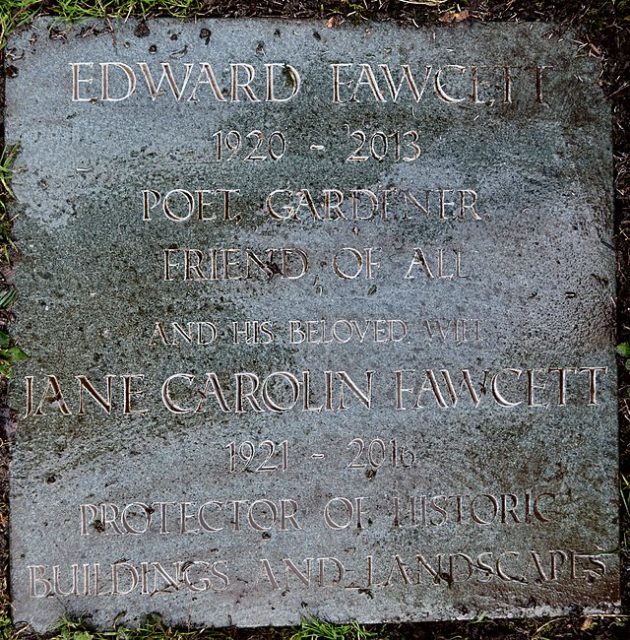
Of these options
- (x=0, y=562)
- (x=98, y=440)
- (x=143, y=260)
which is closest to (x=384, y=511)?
(x=98, y=440)

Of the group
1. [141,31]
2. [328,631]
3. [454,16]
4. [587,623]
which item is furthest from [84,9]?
[587,623]

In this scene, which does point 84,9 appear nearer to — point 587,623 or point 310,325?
point 310,325

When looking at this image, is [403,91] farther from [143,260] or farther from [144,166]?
[143,260]

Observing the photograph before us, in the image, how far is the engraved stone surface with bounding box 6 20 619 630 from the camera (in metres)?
2.72

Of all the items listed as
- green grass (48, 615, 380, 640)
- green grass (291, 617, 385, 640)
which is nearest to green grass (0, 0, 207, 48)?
green grass (48, 615, 380, 640)

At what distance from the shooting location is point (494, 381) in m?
2.77

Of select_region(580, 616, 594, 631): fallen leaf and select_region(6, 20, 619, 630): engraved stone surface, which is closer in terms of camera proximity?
select_region(6, 20, 619, 630): engraved stone surface

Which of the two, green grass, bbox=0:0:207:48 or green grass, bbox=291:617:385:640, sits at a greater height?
green grass, bbox=0:0:207:48

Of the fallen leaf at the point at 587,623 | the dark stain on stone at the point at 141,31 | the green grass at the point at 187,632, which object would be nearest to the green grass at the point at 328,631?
the green grass at the point at 187,632

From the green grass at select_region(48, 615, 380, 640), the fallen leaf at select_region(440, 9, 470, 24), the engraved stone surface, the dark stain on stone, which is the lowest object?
the green grass at select_region(48, 615, 380, 640)

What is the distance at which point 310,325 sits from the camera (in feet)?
9.03

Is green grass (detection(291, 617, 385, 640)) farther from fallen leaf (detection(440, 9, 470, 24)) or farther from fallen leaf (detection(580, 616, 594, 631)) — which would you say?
fallen leaf (detection(440, 9, 470, 24))

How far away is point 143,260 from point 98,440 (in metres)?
0.76

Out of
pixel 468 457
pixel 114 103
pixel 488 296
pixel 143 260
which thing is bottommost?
pixel 468 457
